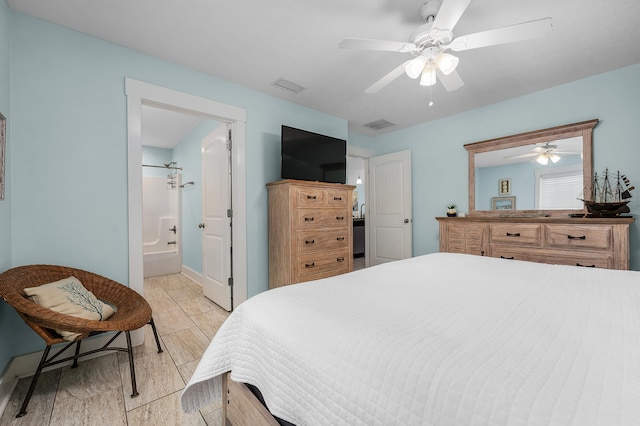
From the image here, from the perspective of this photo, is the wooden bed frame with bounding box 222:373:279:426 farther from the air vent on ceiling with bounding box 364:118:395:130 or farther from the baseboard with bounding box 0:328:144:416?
the air vent on ceiling with bounding box 364:118:395:130

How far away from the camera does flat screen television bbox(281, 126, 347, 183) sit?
9.73 ft

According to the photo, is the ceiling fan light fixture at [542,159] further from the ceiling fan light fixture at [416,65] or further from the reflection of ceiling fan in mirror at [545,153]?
the ceiling fan light fixture at [416,65]

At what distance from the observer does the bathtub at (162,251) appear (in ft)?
14.4

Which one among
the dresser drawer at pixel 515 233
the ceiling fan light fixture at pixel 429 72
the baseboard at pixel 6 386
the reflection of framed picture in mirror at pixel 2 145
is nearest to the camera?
the baseboard at pixel 6 386

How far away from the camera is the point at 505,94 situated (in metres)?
3.06

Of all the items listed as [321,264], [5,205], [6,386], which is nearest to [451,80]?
[321,264]

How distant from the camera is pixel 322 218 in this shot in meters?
2.97

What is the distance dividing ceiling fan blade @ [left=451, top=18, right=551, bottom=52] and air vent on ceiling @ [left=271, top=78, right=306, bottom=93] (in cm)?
166

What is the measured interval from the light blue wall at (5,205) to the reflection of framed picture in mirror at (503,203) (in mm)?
4484

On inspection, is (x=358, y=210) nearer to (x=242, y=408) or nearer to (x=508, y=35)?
(x=508, y=35)

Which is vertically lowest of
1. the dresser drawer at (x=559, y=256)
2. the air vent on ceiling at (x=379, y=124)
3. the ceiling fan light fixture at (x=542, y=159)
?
the dresser drawer at (x=559, y=256)

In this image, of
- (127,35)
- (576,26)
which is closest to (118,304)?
(127,35)

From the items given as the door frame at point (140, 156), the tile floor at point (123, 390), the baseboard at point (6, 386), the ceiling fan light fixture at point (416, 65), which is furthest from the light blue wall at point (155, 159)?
the ceiling fan light fixture at point (416, 65)

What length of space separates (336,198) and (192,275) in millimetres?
2862
